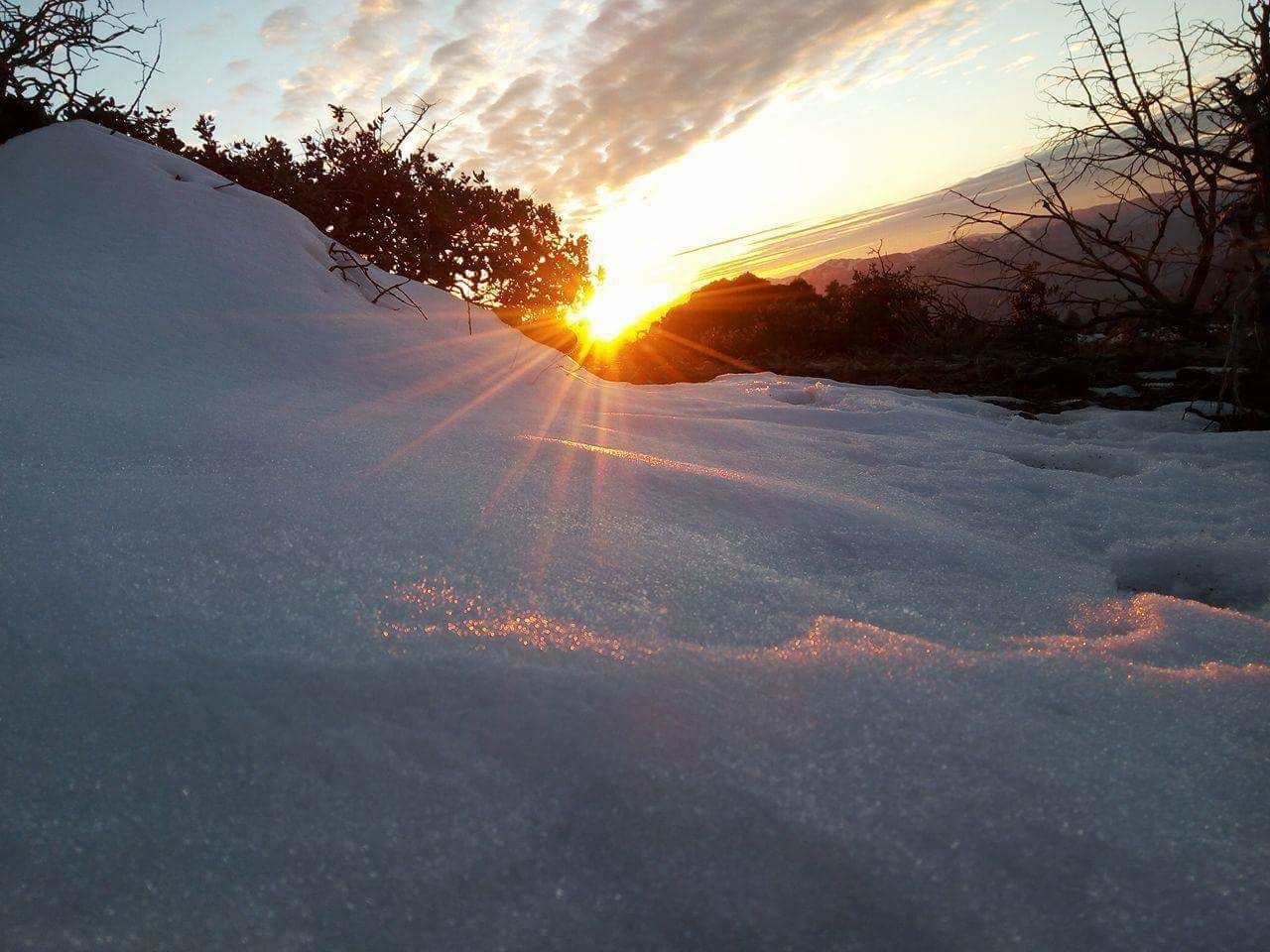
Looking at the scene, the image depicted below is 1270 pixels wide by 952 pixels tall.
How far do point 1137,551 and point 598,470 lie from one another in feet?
4.54

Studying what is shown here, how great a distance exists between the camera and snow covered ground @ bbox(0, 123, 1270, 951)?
613 millimetres

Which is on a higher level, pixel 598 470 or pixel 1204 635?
pixel 598 470

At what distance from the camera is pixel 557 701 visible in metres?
0.79

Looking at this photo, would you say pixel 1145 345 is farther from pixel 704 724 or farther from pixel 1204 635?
pixel 704 724

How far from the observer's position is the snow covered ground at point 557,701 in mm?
613

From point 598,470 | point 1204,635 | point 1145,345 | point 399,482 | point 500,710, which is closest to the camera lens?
point 500,710

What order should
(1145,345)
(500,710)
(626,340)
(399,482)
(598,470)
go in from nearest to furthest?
(500,710), (399,482), (598,470), (1145,345), (626,340)

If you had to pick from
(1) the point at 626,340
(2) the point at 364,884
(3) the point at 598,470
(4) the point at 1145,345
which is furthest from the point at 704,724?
(1) the point at 626,340

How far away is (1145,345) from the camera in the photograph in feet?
17.1

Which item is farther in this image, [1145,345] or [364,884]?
[1145,345]

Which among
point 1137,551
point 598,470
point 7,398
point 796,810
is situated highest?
point 7,398

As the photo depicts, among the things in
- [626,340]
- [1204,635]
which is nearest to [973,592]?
[1204,635]

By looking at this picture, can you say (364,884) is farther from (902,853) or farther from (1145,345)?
(1145,345)

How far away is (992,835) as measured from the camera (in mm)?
690
